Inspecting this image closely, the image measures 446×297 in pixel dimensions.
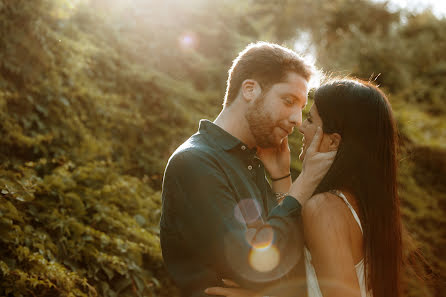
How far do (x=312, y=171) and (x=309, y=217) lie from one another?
29 cm

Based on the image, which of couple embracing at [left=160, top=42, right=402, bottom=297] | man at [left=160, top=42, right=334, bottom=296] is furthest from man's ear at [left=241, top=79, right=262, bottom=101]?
couple embracing at [left=160, top=42, right=402, bottom=297]

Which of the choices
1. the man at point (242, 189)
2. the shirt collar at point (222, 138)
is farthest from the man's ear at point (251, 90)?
the shirt collar at point (222, 138)

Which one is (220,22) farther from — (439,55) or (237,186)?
(439,55)

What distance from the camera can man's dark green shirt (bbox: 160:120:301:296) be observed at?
2.09 metres

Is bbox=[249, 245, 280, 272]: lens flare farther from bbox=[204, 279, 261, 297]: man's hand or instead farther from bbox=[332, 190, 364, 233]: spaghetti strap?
bbox=[332, 190, 364, 233]: spaghetti strap

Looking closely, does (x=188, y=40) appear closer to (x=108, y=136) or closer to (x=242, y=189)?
(x=108, y=136)

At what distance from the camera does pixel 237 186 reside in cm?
Result: 248

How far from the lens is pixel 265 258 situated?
2.09 meters

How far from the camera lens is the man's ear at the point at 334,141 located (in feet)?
7.83

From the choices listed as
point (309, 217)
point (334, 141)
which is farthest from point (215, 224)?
point (334, 141)

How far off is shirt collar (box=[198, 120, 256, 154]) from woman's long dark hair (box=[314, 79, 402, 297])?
25.6 inches

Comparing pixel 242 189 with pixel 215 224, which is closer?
pixel 215 224

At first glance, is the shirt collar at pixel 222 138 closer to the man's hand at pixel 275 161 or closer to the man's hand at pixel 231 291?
the man's hand at pixel 275 161

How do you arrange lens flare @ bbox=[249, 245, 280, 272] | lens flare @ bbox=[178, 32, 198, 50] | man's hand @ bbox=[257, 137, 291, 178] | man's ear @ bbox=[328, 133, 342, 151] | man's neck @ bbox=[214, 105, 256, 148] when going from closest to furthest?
lens flare @ bbox=[249, 245, 280, 272]
man's ear @ bbox=[328, 133, 342, 151]
man's neck @ bbox=[214, 105, 256, 148]
man's hand @ bbox=[257, 137, 291, 178]
lens flare @ bbox=[178, 32, 198, 50]
